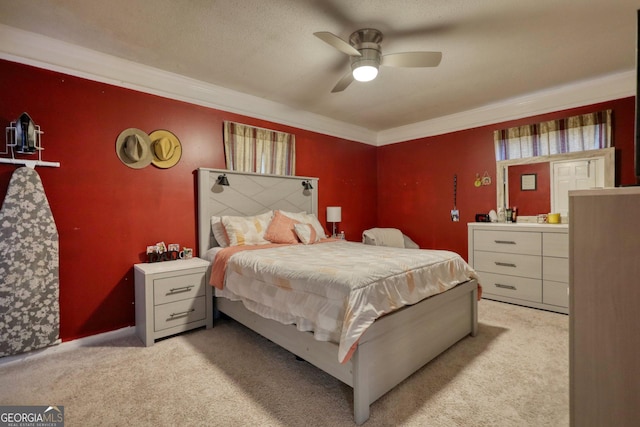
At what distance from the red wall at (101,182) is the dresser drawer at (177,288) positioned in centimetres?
50

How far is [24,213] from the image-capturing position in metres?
2.27

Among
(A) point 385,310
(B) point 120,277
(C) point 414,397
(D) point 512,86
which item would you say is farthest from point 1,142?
(D) point 512,86

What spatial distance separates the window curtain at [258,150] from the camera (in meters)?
3.58

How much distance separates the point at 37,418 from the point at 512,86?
16.4 feet

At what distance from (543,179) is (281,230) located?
11.1 feet

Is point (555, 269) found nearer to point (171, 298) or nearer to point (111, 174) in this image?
point (171, 298)

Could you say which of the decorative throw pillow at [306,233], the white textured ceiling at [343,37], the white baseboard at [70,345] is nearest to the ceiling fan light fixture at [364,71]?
the white textured ceiling at [343,37]

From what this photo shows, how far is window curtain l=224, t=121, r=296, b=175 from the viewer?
3.58 m

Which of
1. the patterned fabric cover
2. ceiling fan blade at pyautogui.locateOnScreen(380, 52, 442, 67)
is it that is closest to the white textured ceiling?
ceiling fan blade at pyautogui.locateOnScreen(380, 52, 442, 67)

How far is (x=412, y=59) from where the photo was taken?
2.28 metres

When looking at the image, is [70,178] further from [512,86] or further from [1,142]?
[512,86]

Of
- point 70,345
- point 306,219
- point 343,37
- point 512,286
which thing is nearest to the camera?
point 343,37

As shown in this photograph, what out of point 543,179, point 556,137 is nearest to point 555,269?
point 543,179

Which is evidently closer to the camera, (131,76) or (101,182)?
(101,182)
